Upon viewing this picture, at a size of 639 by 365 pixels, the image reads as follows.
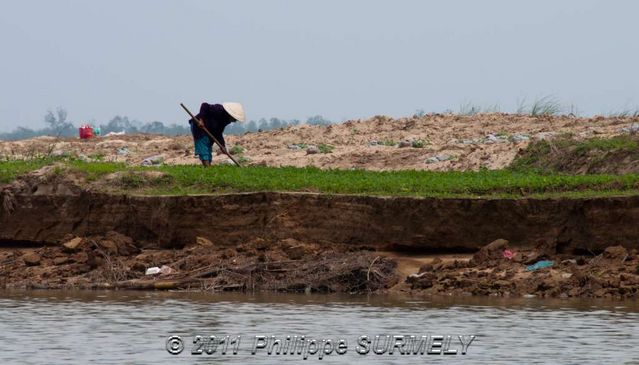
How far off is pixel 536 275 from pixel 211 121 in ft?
21.5

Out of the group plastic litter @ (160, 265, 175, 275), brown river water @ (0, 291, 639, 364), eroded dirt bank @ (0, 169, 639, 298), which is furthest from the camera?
plastic litter @ (160, 265, 175, 275)

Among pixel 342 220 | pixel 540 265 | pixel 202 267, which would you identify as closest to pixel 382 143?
pixel 342 220

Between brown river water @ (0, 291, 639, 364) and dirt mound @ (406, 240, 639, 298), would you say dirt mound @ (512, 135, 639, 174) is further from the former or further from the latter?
brown river water @ (0, 291, 639, 364)

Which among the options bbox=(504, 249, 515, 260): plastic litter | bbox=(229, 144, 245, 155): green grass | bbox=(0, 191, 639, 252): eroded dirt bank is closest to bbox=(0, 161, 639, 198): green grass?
bbox=(0, 191, 639, 252): eroded dirt bank

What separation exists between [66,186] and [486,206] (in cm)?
567

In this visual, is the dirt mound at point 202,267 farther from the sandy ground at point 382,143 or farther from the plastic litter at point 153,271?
the sandy ground at point 382,143

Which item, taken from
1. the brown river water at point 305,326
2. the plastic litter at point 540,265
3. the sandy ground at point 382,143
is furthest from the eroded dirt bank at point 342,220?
the sandy ground at point 382,143

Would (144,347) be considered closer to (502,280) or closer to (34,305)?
(34,305)

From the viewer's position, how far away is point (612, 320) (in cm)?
1574

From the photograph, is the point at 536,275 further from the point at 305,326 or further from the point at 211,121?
the point at 211,121

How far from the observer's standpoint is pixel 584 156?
23484 millimetres

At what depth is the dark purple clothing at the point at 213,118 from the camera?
2311 centimetres

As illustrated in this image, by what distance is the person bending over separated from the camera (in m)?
23.0

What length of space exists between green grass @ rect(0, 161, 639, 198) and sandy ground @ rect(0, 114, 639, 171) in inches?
135
